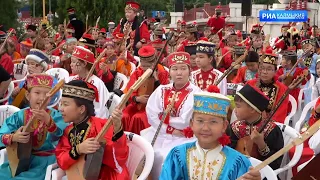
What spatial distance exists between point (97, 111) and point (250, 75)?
2539mm

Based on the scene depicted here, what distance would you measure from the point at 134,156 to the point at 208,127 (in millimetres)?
1176

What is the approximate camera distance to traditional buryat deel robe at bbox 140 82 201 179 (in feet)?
16.8

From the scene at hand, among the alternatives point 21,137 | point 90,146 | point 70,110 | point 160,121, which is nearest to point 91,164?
point 90,146

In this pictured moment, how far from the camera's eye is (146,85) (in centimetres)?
626

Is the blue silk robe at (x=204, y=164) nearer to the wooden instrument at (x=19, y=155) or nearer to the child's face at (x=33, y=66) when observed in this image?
the wooden instrument at (x=19, y=155)

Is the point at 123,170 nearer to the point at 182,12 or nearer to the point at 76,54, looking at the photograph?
the point at 76,54

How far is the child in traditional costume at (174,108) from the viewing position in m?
5.16

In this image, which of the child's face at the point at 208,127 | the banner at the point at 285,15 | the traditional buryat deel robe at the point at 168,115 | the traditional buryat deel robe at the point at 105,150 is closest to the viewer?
the child's face at the point at 208,127

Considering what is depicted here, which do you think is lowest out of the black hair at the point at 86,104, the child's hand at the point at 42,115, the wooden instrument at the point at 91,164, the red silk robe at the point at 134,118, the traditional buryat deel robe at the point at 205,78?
the red silk robe at the point at 134,118

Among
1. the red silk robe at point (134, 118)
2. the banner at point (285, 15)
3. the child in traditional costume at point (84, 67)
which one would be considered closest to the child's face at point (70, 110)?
the child in traditional costume at point (84, 67)

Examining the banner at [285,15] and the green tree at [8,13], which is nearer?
the green tree at [8,13]

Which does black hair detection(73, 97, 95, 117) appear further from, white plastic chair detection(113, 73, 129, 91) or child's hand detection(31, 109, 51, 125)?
white plastic chair detection(113, 73, 129, 91)

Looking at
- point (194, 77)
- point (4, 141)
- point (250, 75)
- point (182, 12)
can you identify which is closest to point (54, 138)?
point (4, 141)

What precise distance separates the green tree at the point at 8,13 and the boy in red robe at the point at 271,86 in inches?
597
